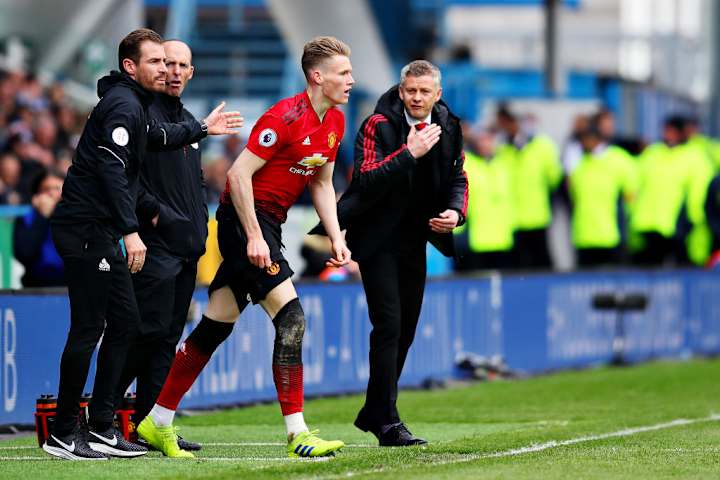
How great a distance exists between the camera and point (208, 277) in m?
15.3

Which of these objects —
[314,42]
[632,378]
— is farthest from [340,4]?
[314,42]

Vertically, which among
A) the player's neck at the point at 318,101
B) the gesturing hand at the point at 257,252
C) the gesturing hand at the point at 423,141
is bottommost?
the gesturing hand at the point at 257,252

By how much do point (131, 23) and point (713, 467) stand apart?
1469 centimetres

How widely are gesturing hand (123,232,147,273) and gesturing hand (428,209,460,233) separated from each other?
64.3 inches

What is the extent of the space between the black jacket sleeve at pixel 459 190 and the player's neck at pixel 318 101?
105 centimetres

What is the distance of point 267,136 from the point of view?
897 cm

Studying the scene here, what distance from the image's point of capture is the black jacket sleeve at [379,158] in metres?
9.45

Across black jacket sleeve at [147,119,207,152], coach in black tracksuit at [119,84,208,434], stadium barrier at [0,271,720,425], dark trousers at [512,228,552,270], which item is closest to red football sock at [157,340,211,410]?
coach in black tracksuit at [119,84,208,434]

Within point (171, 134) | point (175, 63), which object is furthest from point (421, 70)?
point (171, 134)

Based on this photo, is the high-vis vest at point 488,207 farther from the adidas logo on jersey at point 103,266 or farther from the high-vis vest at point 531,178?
the adidas logo on jersey at point 103,266

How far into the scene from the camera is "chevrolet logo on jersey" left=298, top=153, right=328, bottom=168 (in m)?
9.14

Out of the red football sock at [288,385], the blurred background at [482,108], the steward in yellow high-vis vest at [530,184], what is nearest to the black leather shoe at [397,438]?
the red football sock at [288,385]

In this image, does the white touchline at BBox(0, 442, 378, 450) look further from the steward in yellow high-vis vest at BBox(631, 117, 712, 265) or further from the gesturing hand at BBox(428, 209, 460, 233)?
the steward in yellow high-vis vest at BBox(631, 117, 712, 265)

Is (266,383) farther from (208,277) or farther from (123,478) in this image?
(123,478)
